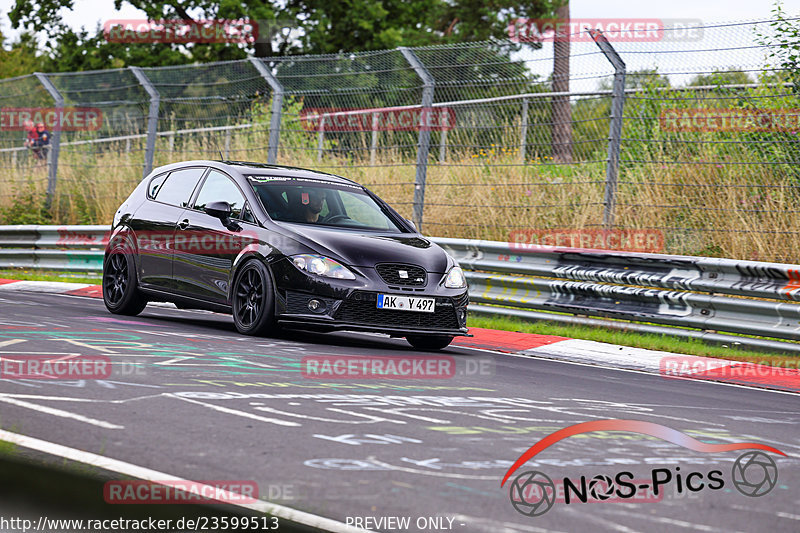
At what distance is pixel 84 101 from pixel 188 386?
15.2m

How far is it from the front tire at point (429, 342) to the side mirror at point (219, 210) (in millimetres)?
2007

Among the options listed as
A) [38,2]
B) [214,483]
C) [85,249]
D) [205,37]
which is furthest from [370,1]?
[214,483]

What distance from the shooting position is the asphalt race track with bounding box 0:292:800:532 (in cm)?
429

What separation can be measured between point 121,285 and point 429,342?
3.52 meters

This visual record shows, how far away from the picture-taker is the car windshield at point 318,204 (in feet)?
34.0

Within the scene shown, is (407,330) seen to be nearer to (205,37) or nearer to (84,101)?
(84,101)

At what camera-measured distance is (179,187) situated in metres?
11.5

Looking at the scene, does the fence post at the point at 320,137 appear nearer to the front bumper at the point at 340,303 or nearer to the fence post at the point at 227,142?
the fence post at the point at 227,142

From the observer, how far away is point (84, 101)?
2070 cm

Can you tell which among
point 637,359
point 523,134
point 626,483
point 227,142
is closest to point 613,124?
point 523,134

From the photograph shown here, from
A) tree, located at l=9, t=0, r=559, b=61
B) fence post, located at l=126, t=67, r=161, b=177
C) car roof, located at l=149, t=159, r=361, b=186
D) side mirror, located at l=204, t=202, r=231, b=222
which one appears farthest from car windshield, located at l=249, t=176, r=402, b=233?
tree, located at l=9, t=0, r=559, b=61

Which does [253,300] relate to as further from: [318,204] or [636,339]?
[636,339]

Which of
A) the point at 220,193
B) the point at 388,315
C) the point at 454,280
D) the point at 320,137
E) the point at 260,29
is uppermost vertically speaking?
the point at 260,29

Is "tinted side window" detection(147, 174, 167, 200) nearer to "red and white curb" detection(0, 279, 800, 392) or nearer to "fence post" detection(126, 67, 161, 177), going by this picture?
"red and white curb" detection(0, 279, 800, 392)
